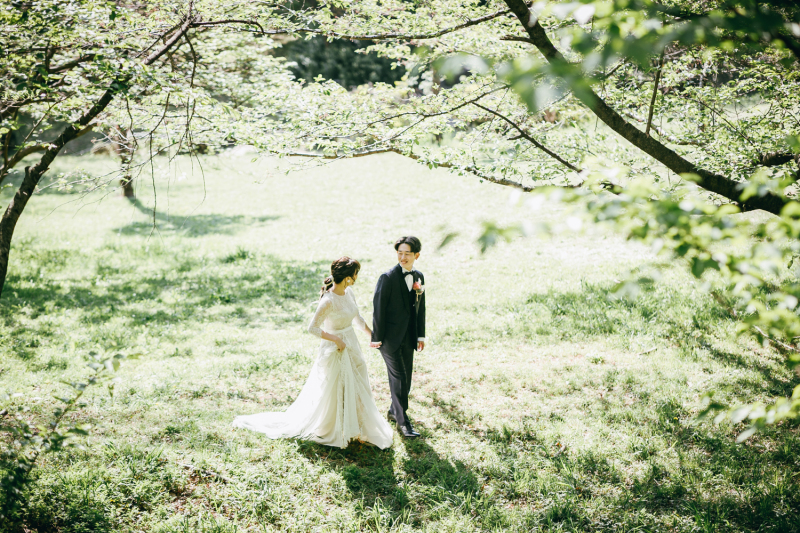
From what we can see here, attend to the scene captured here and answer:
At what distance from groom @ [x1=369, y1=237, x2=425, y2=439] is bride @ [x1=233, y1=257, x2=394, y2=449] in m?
0.29

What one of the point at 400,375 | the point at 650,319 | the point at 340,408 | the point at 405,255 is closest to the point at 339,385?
the point at 340,408

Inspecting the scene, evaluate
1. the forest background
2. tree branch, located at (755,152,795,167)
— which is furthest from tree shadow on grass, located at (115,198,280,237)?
tree branch, located at (755,152,795,167)

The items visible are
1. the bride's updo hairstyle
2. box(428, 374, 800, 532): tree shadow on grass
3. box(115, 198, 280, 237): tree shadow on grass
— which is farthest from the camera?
box(115, 198, 280, 237): tree shadow on grass

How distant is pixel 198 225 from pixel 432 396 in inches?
575

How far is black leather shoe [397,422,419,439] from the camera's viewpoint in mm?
5797

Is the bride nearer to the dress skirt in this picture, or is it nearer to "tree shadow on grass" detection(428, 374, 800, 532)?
the dress skirt

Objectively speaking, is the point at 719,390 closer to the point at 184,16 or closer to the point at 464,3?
the point at 464,3

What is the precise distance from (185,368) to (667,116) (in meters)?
7.67

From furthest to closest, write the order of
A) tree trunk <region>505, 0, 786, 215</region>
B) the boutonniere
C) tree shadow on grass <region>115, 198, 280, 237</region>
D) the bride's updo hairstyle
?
tree shadow on grass <region>115, 198, 280, 237</region>
the boutonniere
the bride's updo hairstyle
tree trunk <region>505, 0, 786, 215</region>

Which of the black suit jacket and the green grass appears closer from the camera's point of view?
the green grass

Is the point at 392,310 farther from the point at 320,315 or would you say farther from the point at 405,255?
the point at 320,315

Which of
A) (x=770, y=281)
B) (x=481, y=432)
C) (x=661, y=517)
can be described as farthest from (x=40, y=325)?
(x=770, y=281)

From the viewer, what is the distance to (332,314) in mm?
5465

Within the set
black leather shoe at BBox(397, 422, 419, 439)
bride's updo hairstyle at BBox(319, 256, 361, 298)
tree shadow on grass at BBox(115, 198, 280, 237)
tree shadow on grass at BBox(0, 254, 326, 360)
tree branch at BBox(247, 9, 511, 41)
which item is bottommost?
black leather shoe at BBox(397, 422, 419, 439)
